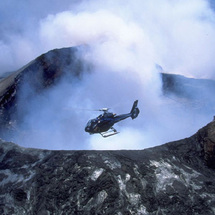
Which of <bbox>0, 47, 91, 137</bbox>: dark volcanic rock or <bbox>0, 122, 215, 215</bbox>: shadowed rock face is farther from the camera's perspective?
<bbox>0, 47, 91, 137</bbox>: dark volcanic rock

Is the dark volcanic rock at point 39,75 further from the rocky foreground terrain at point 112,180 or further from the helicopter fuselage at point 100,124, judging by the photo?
the rocky foreground terrain at point 112,180

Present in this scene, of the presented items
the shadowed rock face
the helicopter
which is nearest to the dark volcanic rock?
the helicopter

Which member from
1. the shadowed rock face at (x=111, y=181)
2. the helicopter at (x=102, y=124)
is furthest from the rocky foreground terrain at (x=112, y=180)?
the helicopter at (x=102, y=124)

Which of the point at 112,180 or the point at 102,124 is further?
the point at 102,124

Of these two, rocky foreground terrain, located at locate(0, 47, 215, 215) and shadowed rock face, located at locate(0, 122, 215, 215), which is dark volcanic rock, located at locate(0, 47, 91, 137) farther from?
shadowed rock face, located at locate(0, 122, 215, 215)

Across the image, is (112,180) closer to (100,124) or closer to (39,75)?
(100,124)

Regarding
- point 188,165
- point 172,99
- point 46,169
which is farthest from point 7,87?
point 172,99

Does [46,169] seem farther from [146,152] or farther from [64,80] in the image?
[64,80]

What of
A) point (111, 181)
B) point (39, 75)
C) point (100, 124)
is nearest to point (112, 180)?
point (111, 181)
